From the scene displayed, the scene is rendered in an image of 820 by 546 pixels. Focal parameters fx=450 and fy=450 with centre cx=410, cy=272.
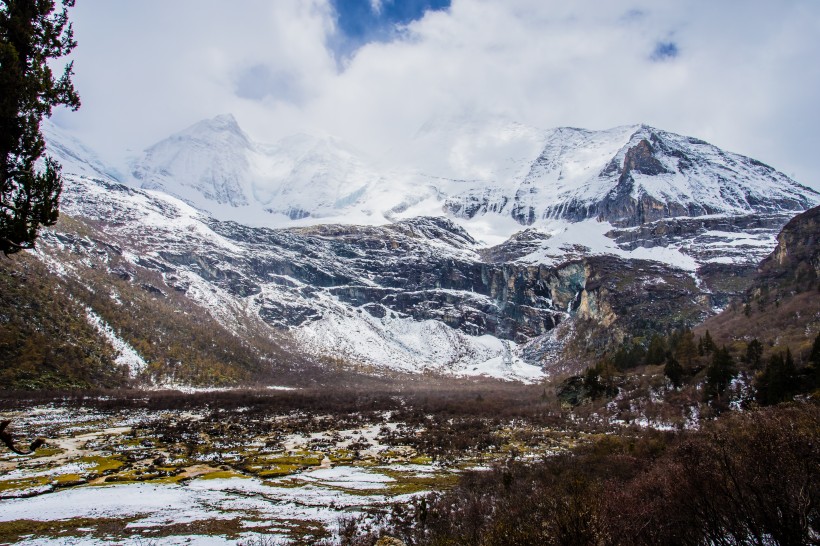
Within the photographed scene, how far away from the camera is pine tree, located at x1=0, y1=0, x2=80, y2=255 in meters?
10.3

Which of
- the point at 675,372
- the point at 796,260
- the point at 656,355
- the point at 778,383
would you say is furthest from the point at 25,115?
the point at 796,260

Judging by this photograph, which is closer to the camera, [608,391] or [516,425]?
[516,425]

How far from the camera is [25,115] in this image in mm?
11070

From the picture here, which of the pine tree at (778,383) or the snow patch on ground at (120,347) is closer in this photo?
the pine tree at (778,383)

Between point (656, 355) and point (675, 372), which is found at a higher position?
point (656, 355)

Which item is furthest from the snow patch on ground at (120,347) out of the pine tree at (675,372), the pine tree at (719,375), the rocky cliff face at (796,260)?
the rocky cliff face at (796,260)

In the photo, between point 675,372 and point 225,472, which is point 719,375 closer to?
point 675,372

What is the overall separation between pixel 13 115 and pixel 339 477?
2356cm

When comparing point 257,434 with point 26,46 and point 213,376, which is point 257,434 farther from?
point 213,376

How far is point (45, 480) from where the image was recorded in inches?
915

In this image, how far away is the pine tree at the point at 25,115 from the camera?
1034 cm

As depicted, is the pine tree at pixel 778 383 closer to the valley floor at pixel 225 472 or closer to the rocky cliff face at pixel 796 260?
the valley floor at pixel 225 472

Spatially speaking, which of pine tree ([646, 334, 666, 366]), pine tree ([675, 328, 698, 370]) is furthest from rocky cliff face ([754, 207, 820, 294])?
pine tree ([675, 328, 698, 370])

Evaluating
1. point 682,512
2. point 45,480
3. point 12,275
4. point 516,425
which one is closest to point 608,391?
point 516,425
